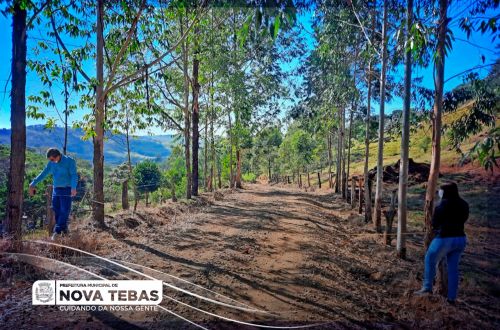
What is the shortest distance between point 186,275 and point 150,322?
171 cm

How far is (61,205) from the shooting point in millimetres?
6457

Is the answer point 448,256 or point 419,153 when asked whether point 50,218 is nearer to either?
point 448,256

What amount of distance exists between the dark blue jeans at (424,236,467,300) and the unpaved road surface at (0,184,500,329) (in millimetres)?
309

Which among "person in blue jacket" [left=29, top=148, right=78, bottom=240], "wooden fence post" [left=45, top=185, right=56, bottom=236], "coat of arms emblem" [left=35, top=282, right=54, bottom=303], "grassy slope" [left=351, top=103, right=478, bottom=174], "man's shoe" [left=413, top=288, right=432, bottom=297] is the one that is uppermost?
"grassy slope" [left=351, top=103, right=478, bottom=174]

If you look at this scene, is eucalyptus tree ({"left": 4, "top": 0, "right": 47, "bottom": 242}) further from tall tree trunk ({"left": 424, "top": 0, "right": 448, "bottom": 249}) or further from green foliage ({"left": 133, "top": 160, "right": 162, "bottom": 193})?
green foliage ({"left": 133, "top": 160, "right": 162, "bottom": 193})

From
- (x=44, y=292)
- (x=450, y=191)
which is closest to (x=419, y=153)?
(x=450, y=191)

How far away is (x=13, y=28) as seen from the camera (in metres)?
5.52

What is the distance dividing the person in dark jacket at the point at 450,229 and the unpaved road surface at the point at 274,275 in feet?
2.29

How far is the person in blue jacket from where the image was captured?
6.40 meters

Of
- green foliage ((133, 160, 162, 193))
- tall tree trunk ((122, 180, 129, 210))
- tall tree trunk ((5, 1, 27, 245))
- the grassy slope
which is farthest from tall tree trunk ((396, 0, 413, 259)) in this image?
green foliage ((133, 160, 162, 193))

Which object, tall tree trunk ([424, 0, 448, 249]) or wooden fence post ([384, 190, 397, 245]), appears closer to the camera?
tall tree trunk ([424, 0, 448, 249])

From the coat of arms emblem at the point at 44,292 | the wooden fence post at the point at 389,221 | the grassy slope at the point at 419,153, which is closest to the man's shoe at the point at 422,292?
the wooden fence post at the point at 389,221

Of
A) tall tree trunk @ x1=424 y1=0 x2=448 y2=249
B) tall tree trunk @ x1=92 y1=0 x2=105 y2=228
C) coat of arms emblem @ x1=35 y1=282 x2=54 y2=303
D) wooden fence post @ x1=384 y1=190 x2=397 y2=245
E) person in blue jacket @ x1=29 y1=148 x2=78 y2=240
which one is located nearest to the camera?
coat of arms emblem @ x1=35 y1=282 x2=54 y2=303

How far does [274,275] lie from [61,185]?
439cm
